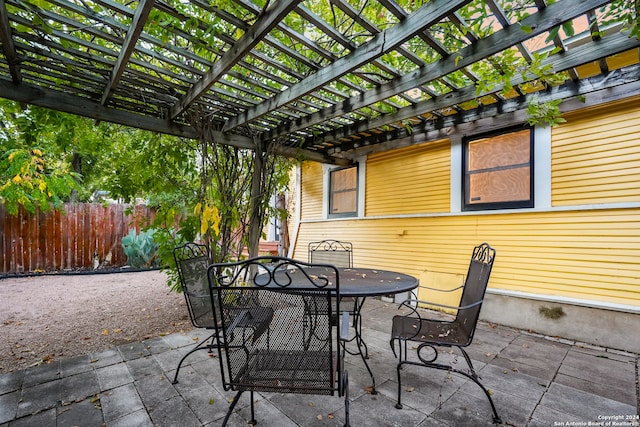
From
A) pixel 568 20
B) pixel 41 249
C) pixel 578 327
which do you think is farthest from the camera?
pixel 41 249

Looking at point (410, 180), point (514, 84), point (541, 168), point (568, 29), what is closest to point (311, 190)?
point (410, 180)

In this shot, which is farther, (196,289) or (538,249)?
(538,249)

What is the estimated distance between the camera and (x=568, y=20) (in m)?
1.73

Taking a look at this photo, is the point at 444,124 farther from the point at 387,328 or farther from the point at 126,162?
the point at 126,162

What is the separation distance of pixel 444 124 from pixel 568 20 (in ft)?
6.79

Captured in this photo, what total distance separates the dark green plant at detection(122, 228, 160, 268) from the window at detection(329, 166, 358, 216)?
4.72m

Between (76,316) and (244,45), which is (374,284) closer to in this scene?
(244,45)

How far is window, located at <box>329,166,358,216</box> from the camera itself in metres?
5.60

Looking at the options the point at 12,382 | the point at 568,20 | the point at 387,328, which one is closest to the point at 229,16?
the point at 568,20

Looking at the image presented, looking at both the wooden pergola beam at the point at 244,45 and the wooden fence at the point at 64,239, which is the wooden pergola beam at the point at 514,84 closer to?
the wooden pergola beam at the point at 244,45

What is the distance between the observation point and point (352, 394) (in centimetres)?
198

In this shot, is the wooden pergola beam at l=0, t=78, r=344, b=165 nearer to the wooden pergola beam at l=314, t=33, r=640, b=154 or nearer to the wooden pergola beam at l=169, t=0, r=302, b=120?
the wooden pergola beam at l=169, t=0, r=302, b=120

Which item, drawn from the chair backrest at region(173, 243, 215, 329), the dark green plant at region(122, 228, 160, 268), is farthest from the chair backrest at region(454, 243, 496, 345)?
the dark green plant at region(122, 228, 160, 268)

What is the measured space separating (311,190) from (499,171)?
378cm
